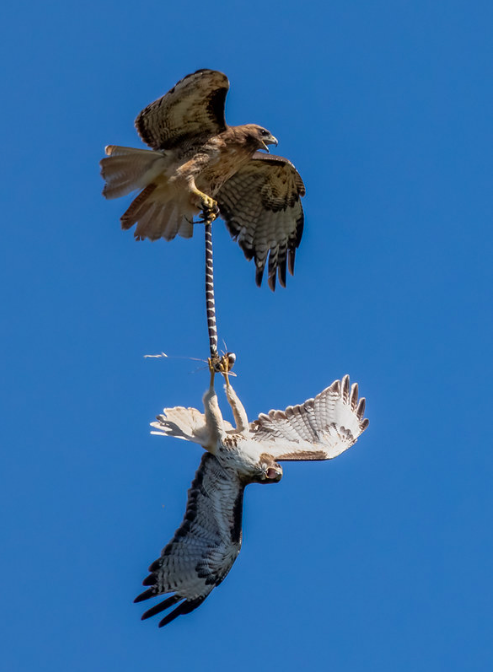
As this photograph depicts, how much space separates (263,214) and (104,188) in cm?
178

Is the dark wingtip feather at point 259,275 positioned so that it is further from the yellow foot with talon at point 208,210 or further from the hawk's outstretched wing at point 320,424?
the yellow foot with talon at point 208,210

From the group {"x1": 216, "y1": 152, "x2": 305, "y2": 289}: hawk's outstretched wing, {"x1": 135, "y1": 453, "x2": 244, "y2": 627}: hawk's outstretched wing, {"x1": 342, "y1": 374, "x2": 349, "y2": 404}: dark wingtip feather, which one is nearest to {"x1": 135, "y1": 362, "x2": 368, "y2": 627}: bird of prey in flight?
{"x1": 135, "y1": 453, "x2": 244, "y2": 627}: hawk's outstretched wing

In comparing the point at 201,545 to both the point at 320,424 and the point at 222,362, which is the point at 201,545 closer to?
the point at 222,362

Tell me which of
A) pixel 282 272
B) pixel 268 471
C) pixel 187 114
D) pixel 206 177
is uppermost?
pixel 187 114

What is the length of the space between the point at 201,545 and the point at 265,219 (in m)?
3.09

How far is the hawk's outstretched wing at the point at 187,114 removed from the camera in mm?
7941

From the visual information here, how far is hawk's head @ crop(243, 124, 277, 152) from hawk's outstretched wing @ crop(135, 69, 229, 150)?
23 cm

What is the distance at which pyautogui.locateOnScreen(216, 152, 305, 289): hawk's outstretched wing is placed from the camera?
9.52 meters

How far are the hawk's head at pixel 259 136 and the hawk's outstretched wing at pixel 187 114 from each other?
23 cm

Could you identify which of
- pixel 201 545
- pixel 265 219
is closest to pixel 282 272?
pixel 265 219

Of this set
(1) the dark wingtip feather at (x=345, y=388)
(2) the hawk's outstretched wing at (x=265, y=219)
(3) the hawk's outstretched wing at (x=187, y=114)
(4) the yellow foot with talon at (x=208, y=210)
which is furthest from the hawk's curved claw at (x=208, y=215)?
(1) the dark wingtip feather at (x=345, y=388)

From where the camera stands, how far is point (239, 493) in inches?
308

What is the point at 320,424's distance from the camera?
9094 mm

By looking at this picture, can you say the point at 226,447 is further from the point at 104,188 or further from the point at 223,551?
the point at 104,188
